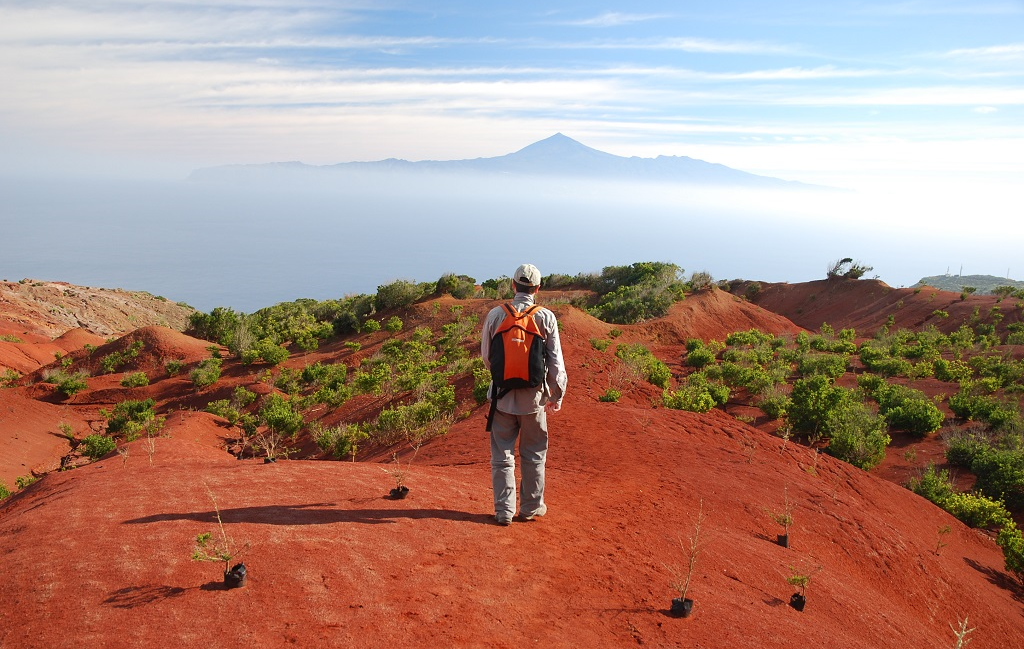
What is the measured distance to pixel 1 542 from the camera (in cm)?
376

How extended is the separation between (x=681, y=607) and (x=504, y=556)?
1.19 meters

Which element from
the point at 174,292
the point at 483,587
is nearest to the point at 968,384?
the point at 483,587

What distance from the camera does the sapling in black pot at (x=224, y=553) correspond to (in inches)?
121

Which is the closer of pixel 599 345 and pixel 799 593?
pixel 799 593

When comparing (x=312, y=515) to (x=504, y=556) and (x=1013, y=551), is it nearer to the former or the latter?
(x=504, y=556)

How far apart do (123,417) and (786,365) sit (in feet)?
56.5

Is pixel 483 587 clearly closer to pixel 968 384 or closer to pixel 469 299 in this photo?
pixel 968 384

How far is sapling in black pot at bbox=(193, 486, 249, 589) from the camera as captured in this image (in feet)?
10.1

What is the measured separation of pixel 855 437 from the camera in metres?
9.42

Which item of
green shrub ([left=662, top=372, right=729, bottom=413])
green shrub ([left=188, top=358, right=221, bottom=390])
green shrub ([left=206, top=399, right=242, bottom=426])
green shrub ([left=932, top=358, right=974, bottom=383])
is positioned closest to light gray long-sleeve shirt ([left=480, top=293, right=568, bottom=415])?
green shrub ([left=662, top=372, right=729, bottom=413])

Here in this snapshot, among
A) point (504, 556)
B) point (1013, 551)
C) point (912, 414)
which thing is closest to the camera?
point (504, 556)

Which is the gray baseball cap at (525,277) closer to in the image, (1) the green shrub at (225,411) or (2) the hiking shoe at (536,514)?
(2) the hiking shoe at (536,514)

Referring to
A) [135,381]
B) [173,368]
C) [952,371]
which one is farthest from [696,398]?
[135,381]

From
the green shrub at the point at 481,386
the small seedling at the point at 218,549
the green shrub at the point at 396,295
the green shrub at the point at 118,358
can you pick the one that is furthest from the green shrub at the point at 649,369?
the green shrub at the point at 118,358
